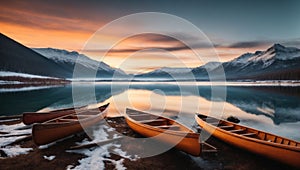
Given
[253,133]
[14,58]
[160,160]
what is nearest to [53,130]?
[160,160]

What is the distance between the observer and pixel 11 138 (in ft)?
32.9

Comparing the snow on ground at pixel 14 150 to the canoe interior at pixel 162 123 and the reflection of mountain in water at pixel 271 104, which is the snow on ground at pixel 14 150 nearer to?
the canoe interior at pixel 162 123

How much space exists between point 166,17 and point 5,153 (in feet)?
56.1

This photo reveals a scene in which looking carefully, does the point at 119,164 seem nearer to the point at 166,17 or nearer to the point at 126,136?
the point at 126,136

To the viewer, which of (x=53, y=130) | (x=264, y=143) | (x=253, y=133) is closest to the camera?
(x=264, y=143)

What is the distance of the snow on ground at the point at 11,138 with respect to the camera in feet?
27.8

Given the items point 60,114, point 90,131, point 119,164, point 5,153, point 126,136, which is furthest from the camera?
point 60,114

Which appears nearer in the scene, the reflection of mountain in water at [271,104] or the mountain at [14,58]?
the reflection of mountain in water at [271,104]

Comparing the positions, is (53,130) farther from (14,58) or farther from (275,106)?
(14,58)

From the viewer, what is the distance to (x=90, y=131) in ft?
39.5

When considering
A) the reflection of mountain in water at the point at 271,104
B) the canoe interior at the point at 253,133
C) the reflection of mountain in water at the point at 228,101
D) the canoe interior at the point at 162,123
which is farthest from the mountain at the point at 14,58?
the canoe interior at the point at 253,133

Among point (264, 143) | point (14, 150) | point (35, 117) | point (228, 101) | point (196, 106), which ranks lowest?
point (196, 106)

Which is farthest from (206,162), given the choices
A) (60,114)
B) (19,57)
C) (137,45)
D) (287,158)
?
(19,57)

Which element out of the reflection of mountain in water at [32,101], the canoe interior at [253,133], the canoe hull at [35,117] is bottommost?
the reflection of mountain in water at [32,101]
